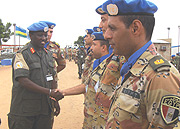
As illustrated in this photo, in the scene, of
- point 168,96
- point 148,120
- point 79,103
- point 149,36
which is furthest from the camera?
point 79,103

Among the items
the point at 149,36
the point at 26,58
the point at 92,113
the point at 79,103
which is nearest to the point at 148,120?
the point at 149,36

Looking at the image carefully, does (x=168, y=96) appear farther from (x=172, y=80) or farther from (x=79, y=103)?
(x=79, y=103)

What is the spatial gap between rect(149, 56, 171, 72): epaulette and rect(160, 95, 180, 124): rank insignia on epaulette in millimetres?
163

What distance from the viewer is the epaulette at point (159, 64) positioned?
3.37 feet

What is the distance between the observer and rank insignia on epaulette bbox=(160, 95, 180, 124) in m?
0.96

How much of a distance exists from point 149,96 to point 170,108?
123mm

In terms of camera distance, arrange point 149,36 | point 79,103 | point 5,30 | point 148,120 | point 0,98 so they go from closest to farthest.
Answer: point 148,120
point 149,36
point 79,103
point 0,98
point 5,30

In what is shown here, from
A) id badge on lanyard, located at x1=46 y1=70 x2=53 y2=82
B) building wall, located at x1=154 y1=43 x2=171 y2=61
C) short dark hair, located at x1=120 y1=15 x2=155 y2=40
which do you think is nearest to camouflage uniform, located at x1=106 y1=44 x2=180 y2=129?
short dark hair, located at x1=120 y1=15 x2=155 y2=40

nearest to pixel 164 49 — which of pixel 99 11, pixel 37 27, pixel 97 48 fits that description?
pixel 97 48

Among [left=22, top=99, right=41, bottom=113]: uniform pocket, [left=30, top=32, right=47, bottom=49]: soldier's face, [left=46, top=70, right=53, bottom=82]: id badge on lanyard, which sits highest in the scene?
[left=30, top=32, right=47, bottom=49]: soldier's face

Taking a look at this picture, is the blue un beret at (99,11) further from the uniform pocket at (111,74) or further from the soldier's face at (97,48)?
the uniform pocket at (111,74)

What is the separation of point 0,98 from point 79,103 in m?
3.28

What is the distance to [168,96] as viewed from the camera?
956mm

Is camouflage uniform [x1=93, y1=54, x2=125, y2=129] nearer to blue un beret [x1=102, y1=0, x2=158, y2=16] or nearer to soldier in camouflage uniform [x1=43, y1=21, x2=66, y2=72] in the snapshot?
blue un beret [x1=102, y1=0, x2=158, y2=16]
